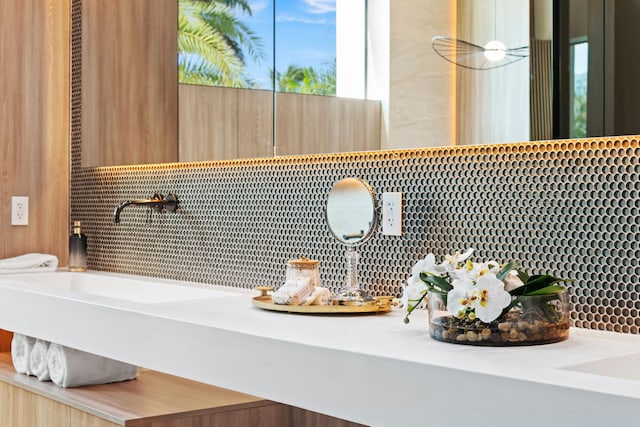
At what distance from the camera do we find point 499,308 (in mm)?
1434

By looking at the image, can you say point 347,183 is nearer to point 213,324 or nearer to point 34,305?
point 213,324

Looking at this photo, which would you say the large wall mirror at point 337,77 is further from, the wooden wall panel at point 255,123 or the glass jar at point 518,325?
the glass jar at point 518,325

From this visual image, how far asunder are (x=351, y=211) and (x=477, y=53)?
1.60 ft

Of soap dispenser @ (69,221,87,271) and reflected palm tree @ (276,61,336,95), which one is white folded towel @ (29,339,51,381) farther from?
reflected palm tree @ (276,61,336,95)

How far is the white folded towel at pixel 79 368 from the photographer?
2.48 m

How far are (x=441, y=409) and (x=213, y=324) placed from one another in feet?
1.97

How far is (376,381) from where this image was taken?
1.36m

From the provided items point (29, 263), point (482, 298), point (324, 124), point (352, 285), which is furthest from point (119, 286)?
point (482, 298)

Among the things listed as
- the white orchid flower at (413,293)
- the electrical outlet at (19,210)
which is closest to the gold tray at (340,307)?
the white orchid flower at (413,293)

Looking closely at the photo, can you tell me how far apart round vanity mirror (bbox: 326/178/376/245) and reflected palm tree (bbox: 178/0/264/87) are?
560mm

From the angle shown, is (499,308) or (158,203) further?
(158,203)

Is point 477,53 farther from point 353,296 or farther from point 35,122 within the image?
point 35,122

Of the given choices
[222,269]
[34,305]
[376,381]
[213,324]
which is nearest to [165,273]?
[222,269]

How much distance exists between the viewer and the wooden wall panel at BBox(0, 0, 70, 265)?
325cm
